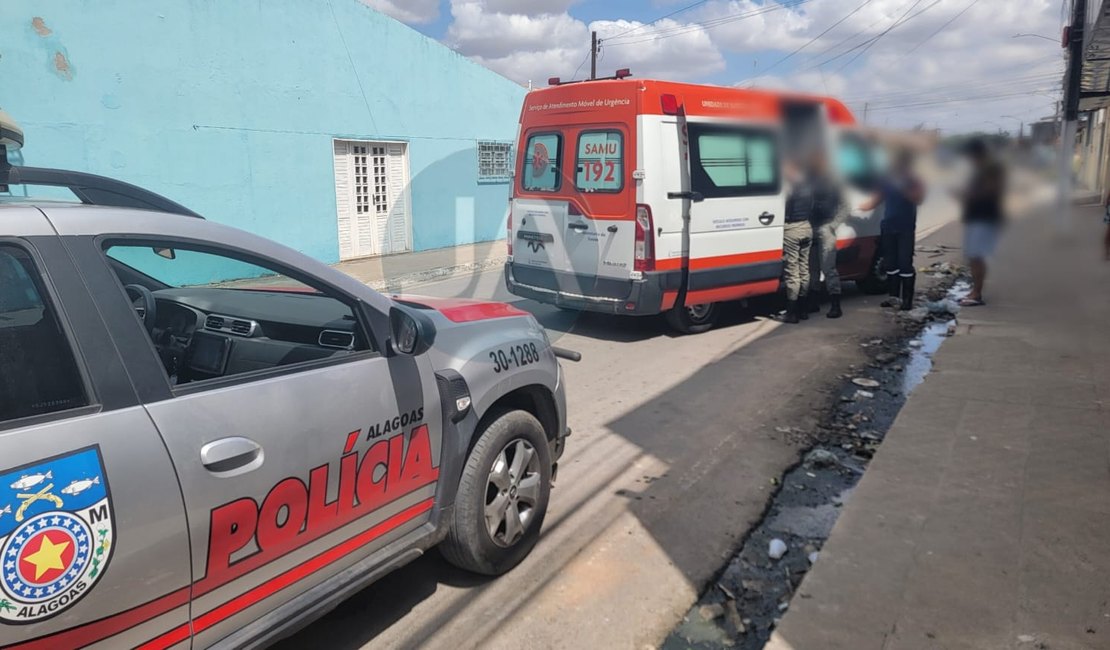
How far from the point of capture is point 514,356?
3.26 metres

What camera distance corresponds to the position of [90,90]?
9.73m

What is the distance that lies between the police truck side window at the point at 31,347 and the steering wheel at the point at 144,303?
78 cm

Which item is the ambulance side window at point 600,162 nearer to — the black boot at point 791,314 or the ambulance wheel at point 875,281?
the black boot at point 791,314

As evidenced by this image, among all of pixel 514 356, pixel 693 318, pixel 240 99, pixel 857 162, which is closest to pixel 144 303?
pixel 514 356

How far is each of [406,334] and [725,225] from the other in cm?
551

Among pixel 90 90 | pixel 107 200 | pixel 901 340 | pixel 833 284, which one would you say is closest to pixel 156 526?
pixel 107 200

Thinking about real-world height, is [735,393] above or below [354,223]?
below

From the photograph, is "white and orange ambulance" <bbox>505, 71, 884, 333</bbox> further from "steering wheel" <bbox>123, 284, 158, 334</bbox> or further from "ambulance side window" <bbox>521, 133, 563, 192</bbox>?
"steering wheel" <bbox>123, 284, 158, 334</bbox>

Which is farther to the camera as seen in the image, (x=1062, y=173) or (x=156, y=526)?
(x=156, y=526)

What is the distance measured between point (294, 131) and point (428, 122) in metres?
3.36

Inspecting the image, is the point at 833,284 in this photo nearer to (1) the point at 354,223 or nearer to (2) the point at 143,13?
(1) the point at 354,223

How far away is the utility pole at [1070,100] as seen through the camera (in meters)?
1.22

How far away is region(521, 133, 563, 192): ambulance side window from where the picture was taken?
25.1ft

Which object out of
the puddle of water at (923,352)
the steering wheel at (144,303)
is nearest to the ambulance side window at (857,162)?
the steering wheel at (144,303)
